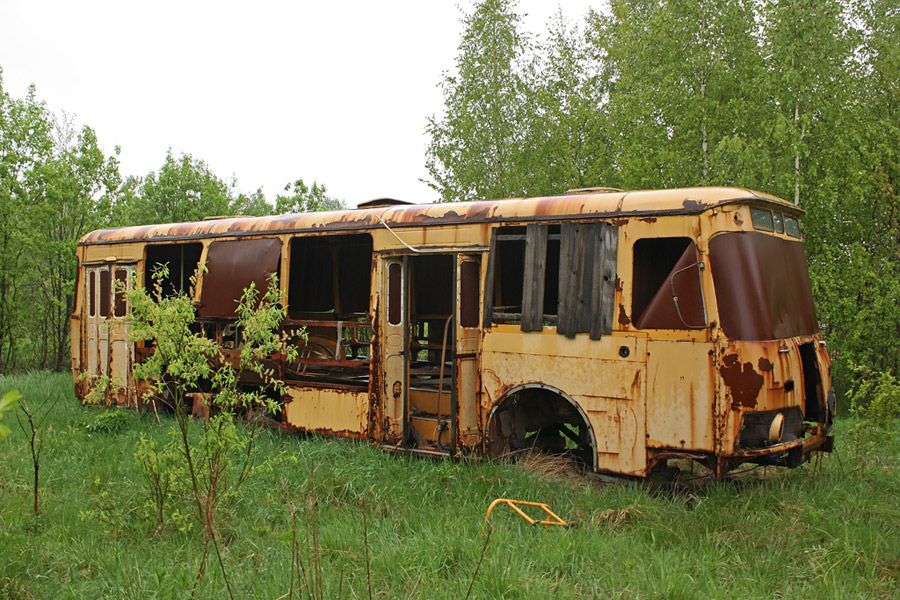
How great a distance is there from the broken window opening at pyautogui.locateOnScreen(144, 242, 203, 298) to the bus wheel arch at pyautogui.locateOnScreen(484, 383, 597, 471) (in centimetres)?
539

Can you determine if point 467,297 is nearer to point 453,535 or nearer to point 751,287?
point 751,287

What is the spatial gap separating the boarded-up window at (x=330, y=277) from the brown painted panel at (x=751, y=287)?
5.74 metres

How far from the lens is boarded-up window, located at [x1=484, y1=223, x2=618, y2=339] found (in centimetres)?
630

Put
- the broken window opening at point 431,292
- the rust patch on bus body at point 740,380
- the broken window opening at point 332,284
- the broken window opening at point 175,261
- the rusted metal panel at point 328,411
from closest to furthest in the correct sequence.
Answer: the rust patch on bus body at point 740,380 → the rusted metal panel at point 328,411 → the broken window opening at point 431,292 → the broken window opening at point 175,261 → the broken window opening at point 332,284

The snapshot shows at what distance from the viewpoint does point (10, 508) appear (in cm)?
605

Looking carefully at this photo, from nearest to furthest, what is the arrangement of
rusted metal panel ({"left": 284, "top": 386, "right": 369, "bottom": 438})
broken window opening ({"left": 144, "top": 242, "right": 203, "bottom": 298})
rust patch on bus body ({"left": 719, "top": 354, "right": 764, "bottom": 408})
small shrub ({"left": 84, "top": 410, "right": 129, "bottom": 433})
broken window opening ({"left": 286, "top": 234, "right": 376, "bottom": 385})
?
1. rust patch on bus body ({"left": 719, "top": 354, "right": 764, "bottom": 408})
2. rusted metal panel ({"left": 284, "top": 386, "right": 369, "bottom": 438})
3. small shrub ({"left": 84, "top": 410, "right": 129, "bottom": 433})
4. broken window opening ({"left": 144, "top": 242, "right": 203, "bottom": 298})
5. broken window opening ({"left": 286, "top": 234, "right": 376, "bottom": 385})

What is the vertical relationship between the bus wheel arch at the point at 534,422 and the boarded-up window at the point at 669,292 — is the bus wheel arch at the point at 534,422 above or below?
below

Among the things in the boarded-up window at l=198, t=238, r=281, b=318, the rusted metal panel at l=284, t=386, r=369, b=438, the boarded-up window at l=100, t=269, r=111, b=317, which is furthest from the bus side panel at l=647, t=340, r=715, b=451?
the boarded-up window at l=100, t=269, r=111, b=317

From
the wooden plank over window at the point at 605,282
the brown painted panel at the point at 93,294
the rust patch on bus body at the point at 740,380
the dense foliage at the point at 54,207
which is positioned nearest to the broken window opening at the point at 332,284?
the brown painted panel at the point at 93,294

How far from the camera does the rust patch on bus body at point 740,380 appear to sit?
562 cm

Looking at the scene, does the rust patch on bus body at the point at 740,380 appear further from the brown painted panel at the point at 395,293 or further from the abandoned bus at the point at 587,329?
the brown painted panel at the point at 395,293

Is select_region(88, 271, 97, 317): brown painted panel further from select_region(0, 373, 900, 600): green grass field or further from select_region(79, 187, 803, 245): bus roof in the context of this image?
select_region(0, 373, 900, 600): green grass field

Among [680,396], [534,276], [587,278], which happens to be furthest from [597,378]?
[534,276]

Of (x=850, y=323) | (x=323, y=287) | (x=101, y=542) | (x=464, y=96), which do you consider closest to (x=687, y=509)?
(x=101, y=542)
